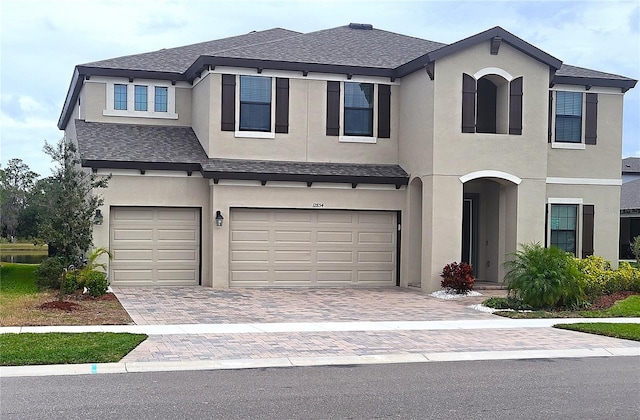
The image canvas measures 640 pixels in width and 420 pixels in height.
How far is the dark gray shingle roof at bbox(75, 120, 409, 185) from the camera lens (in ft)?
70.6

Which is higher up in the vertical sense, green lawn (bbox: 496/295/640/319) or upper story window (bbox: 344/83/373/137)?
upper story window (bbox: 344/83/373/137)

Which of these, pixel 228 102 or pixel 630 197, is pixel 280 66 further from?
pixel 630 197

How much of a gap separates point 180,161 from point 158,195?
1.11m

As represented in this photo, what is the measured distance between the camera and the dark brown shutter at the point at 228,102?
2215 centimetres

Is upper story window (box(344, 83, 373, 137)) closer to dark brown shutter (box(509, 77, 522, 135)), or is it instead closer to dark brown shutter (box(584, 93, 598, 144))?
dark brown shutter (box(509, 77, 522, 135))

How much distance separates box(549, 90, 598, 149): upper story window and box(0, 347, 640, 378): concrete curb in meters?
11.8

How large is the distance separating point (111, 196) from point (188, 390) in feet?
→ 43.0

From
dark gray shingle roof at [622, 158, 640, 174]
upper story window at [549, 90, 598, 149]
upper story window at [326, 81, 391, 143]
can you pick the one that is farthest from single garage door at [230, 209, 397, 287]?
dark gray shingle roof at [622, 158, 640, 174]

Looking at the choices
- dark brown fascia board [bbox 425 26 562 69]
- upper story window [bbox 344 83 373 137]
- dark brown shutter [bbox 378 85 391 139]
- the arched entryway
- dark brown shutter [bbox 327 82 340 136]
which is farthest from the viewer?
dark brown shutter [bbox 378 85 391 139]

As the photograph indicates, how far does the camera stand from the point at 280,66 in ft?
73.3

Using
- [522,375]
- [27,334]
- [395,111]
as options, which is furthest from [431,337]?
[395,111]

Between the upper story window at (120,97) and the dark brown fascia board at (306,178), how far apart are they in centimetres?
443

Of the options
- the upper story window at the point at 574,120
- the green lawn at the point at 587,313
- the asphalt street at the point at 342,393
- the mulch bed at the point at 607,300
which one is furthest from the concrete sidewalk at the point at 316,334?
the upper story window at the point at 574,120

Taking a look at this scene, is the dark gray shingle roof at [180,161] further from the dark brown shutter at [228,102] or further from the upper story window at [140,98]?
the dark brown shutter at [228,102]
